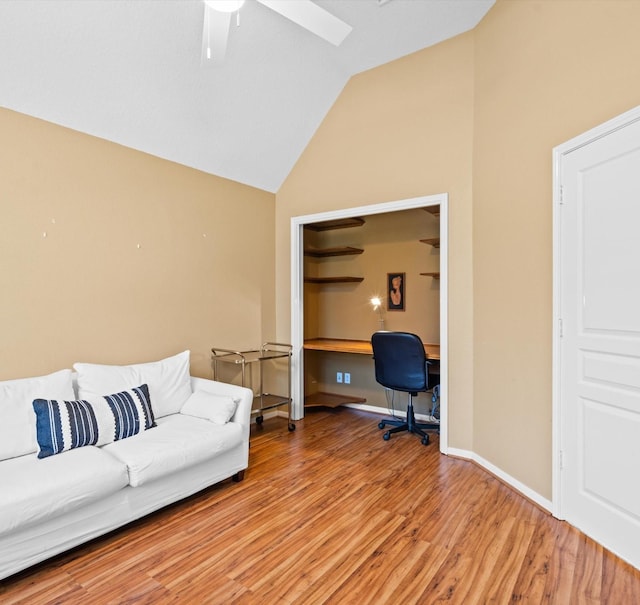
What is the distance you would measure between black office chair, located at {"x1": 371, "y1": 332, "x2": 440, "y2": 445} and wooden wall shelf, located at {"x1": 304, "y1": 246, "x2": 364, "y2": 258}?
1.47 m

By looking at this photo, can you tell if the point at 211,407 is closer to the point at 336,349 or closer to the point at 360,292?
the point at 336,349

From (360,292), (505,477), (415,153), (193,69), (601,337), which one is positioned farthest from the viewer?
(360,292)

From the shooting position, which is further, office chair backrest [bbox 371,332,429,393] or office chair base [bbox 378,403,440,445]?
office chair base [bbox 378,403,440,445]

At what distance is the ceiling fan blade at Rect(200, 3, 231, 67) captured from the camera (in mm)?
1921

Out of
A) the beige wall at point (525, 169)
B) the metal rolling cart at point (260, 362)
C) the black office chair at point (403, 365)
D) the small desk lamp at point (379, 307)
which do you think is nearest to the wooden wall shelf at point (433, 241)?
the beige wall at point (525, 169)

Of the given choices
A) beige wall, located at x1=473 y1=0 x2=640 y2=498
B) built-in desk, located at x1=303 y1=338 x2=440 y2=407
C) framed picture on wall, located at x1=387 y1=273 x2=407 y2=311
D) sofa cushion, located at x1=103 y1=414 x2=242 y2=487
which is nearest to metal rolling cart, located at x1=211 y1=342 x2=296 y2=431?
built-in desk, located at x1=303 y1=338 x2=440 y2=407

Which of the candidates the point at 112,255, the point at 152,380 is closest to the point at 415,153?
the point at 112,255

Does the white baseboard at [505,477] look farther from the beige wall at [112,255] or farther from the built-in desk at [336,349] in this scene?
the beige wall at [112,255]

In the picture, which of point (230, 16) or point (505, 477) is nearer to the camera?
point (230, 16)

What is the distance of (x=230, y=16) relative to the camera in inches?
81.4

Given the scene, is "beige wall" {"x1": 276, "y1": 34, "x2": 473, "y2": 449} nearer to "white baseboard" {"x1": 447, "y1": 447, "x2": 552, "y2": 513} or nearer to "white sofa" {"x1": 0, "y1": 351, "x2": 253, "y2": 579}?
"white baseboard" {"x1": 447, "y1": 447, "x2": 552, "y2": 513}

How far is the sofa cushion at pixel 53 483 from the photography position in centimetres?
178

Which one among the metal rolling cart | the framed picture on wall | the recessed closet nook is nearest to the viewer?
the metal rolling cart

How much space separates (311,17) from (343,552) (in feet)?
9.00
